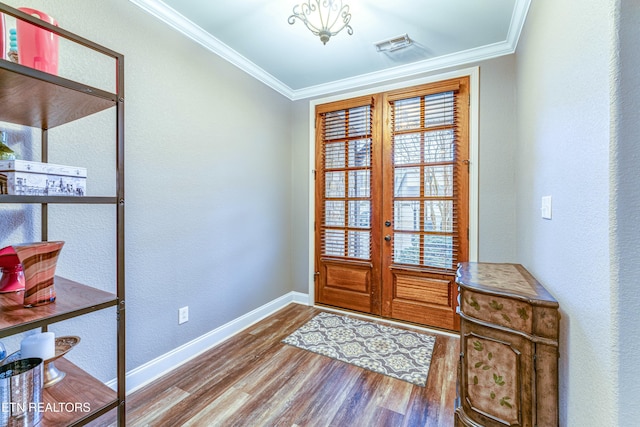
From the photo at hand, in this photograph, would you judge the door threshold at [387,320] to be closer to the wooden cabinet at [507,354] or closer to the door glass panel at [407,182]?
the wooden cabinet at [507,354]

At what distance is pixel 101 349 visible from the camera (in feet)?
5.51

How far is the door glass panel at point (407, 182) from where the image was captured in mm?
2811

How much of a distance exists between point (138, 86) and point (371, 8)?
1715mm

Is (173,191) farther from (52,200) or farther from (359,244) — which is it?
(359,244)

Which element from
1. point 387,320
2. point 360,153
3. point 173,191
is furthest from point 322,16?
point 387,320

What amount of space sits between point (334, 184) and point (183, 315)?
203cm

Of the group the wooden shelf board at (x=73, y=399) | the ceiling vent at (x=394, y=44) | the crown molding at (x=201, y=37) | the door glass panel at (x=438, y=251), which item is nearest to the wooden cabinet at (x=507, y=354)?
the door glass panel at (x=438, y=251)

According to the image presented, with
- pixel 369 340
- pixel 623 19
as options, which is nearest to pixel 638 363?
pixel 623 19

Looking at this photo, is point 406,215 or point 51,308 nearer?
point 51,308

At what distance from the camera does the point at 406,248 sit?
9.46 ft

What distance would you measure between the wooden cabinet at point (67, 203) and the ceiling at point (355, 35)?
1.15 meters

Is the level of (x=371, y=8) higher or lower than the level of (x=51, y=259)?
higher

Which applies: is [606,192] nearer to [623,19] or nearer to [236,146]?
[623,19]

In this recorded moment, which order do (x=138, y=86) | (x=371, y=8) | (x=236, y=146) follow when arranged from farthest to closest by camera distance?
1. (x=236, y=146)
2. (x=371, y=8)
3. (x=138, y=86)
